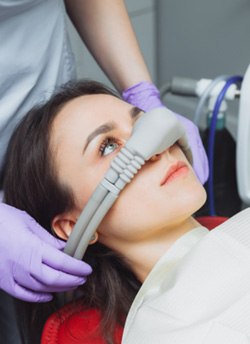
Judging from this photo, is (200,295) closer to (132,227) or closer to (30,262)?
(132,227)

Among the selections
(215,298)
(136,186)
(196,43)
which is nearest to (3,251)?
(136,186)

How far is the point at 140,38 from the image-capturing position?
8.52ft

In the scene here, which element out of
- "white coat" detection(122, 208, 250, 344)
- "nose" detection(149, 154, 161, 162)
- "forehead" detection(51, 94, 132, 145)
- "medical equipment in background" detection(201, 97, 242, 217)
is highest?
"forehead" detection(51, 94, 132, 145)

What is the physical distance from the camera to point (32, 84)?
3.96ft

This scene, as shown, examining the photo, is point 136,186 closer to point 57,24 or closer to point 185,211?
point 185,211

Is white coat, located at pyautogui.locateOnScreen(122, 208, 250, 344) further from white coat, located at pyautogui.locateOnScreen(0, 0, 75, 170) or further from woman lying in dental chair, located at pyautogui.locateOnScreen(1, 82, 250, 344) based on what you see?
white coat, located at pyautogui.locateOnScreen(0, 0, 75, 170)

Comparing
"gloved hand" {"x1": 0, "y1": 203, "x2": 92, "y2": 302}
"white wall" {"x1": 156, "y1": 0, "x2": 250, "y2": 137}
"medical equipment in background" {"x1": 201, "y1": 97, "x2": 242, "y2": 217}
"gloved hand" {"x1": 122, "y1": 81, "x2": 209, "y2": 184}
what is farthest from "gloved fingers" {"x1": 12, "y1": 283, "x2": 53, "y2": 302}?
"white wall" {"x1": 156, "y1": 0, "x2": 250, "y2": 137}

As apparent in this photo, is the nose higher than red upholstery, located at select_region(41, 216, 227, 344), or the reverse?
the nose

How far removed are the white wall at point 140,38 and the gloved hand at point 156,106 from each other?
0.86 meters

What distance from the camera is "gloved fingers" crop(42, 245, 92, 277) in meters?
1.03

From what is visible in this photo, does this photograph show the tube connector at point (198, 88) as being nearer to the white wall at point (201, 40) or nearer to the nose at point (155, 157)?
the nose at point (155, 157)

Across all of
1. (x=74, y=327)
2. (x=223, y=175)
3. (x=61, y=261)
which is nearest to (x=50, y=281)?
(x=61, y=261)

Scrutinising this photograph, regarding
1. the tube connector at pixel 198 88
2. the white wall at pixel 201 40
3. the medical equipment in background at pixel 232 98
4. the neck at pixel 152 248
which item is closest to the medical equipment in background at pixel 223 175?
the medical equipment in background at pixel 232 98

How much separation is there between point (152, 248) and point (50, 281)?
24 cm
